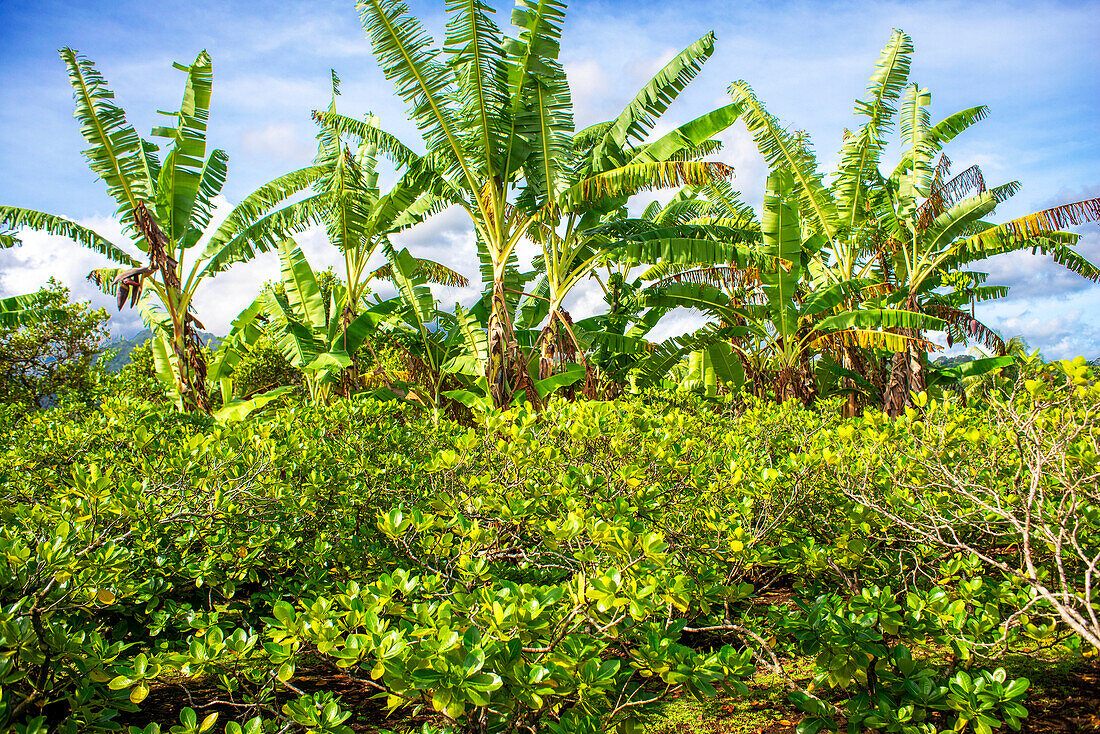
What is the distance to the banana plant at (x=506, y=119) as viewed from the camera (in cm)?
769

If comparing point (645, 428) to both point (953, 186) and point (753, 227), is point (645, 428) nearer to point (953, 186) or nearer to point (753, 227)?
point (753, 227)

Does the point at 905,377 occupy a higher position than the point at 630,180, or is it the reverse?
the point at 630,180

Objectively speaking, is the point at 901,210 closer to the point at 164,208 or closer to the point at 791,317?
the point at 791,317

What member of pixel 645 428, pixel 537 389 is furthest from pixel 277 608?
Answer: pixel 537 389

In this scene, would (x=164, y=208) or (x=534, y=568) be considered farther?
(x=164, y=208)

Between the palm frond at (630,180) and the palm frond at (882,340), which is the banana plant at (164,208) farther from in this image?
the palm frond at (882,340)

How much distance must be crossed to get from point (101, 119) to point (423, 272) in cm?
613

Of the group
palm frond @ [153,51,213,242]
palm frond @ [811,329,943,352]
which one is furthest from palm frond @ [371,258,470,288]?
palm frond @ [811,329,943,352]

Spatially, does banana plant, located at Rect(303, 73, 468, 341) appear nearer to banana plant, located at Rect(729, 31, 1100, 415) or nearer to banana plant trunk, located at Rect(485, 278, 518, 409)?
banana plant trunk, located at Rect(485, 278, 518, 409)

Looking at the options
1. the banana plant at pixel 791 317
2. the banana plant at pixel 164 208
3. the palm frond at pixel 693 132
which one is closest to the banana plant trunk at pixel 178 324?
the banana plant at pixel 164 208

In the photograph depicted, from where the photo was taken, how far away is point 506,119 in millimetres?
8109

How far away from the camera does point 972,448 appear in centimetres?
350

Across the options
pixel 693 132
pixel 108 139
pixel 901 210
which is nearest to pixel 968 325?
pixel 901 210

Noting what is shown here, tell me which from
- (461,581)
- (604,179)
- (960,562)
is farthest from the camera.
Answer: (604,179)
